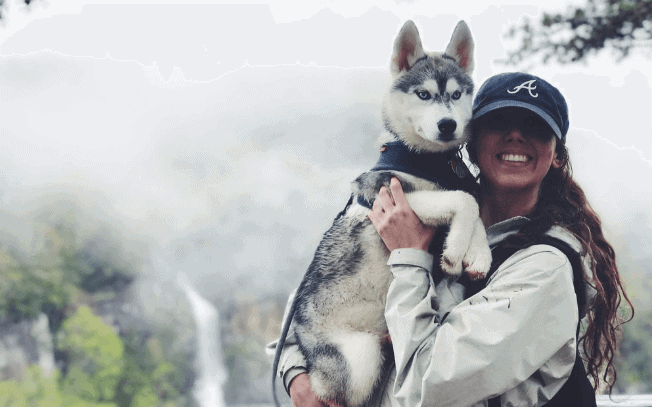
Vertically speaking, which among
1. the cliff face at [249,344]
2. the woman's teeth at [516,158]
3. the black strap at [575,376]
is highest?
the woman's teeth at [516,158]

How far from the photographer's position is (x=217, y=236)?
44.5 ft

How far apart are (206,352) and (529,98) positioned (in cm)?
1145

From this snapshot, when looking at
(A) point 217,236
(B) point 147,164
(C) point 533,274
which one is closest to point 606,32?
(C) point 533,274

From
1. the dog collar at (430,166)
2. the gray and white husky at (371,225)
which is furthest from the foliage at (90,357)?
the dog collar at (430,166)

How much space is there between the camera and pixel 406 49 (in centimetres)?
199

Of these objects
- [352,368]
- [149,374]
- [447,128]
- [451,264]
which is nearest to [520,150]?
[447,128]

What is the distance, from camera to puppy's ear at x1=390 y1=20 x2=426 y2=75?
1.92m

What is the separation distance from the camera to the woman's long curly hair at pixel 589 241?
4.93 ft

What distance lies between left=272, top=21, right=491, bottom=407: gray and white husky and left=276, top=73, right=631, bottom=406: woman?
0.25 ft

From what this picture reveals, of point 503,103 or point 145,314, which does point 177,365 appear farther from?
point 503,103

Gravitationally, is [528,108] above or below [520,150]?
above

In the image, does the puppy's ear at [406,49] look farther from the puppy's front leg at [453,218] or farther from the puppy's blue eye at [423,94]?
the puppy's front leg at [453,218]

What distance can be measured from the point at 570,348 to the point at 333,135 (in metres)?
14.0

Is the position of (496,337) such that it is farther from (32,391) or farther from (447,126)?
(32,391)
